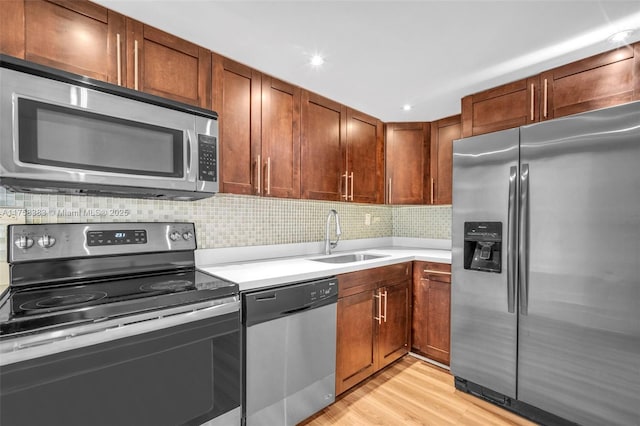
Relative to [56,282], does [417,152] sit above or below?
above

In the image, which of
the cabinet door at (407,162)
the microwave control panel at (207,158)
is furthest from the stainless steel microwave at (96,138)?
the cabinet door at (407,162)

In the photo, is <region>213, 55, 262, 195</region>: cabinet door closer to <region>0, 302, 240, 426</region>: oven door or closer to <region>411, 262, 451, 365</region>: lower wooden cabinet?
<region>0, 302, 240, 426</region>: oven door

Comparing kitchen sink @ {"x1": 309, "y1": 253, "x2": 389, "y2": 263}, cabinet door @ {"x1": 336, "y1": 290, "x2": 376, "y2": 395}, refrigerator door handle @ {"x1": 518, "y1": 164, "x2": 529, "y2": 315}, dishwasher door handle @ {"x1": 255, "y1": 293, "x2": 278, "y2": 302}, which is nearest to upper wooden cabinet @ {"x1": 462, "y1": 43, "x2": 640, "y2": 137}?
refrigerator door handle @ {"x1": 518, "y1": 164, "x2": 529, "y2": 315}

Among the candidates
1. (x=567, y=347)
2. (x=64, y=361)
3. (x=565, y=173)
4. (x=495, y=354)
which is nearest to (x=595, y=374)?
(x=567, y=347)

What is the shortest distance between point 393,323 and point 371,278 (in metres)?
0.53

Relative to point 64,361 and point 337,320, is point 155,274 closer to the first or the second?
point 64,361

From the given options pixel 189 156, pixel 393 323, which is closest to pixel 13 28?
pixel 189 156

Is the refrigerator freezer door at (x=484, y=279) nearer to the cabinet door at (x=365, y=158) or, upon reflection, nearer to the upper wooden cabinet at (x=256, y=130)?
the cabinet door at (x=365, y=158)

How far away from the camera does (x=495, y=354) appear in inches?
75.1

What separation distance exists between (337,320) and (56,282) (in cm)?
151

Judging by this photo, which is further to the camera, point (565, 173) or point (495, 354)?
point (495, 354)

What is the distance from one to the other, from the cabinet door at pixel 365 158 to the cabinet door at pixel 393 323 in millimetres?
857

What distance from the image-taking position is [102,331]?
102cm

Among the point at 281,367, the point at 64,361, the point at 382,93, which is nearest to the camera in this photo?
the point at 64,361
